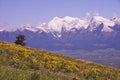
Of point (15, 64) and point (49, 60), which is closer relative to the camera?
point (15, 64)

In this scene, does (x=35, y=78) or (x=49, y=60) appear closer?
(x=35, y=78)

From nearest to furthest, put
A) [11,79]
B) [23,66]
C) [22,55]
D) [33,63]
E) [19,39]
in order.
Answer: [11,79], [23,66], [33,63], [22,55], [19,39]

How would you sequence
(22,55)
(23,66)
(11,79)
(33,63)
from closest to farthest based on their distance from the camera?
(11,79) < (23,66) < (33,63) < (22,55)

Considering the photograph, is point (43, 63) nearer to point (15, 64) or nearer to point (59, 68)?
point (59, 68)

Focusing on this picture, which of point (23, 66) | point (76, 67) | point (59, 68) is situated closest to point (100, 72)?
point (76, 67)

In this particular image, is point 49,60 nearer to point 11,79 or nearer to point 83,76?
point 83,76

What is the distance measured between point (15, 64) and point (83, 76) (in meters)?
5.58

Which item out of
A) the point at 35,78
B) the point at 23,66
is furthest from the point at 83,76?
the point at 35,78

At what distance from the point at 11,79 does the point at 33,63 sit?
10.1 meters

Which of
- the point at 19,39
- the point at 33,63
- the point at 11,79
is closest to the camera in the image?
the point at 11,79

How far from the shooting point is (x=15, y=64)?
881 inches

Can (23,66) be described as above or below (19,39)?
below

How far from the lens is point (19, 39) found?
133 ft

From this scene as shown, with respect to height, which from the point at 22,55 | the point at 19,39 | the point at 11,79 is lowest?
the point at 11,79
